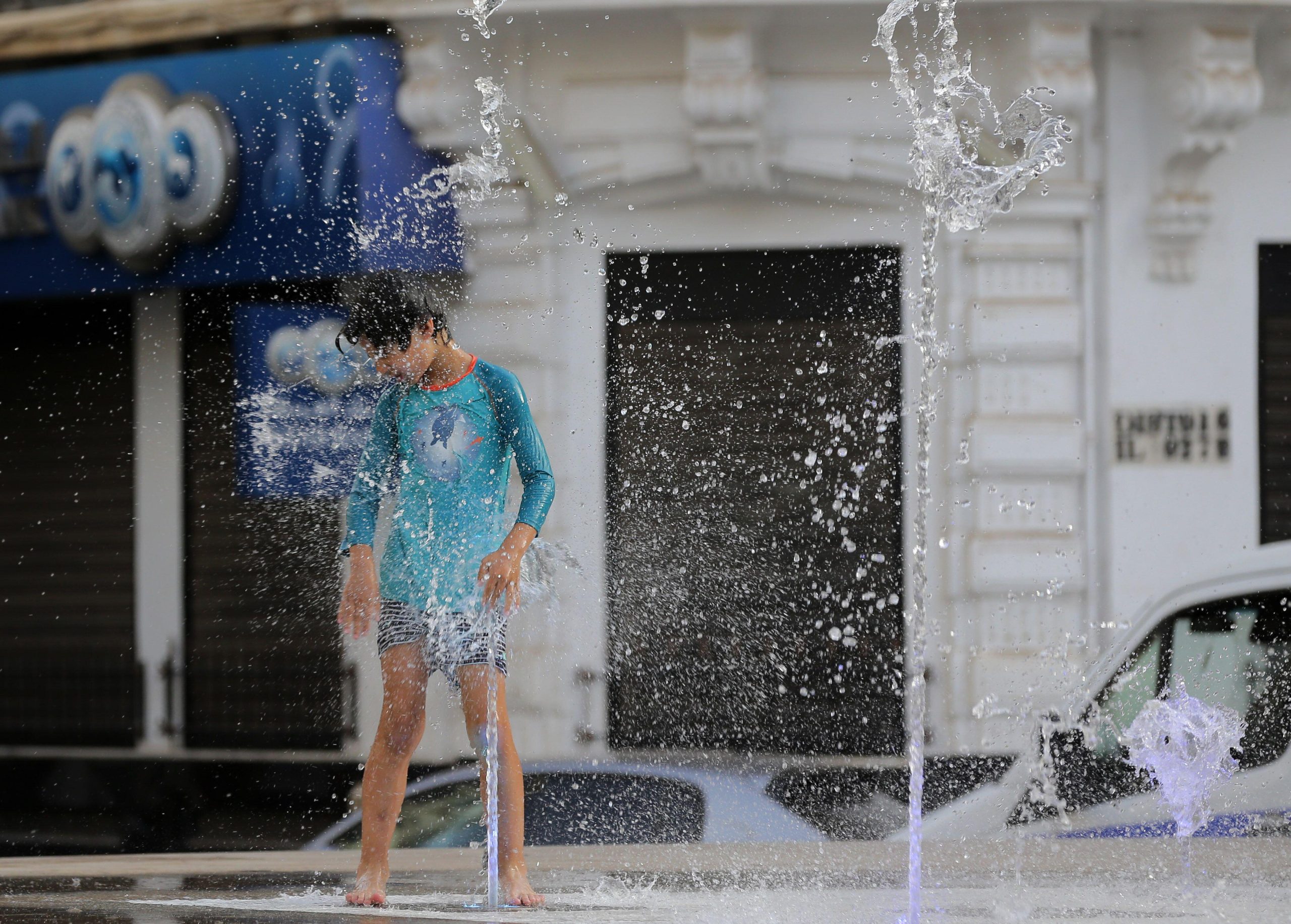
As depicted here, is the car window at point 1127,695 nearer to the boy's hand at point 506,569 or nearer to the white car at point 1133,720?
the white car at point 1133,720

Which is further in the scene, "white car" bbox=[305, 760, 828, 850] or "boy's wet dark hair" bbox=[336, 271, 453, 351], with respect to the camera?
"white car" bbox=[305, 760, 828, 850]

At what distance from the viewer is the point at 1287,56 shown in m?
7.16

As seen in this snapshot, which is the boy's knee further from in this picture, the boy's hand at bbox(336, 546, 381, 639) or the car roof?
the car roof

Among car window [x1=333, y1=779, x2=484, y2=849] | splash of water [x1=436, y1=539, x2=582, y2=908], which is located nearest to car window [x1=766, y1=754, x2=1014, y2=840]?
car window [x1=333, y1=779, x2=484, y2=849]

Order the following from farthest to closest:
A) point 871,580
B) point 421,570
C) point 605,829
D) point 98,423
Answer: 1. point 98,423
2. point 871,580
3. point 605,829
4. point 421,570

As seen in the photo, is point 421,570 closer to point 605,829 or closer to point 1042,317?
point 605,829

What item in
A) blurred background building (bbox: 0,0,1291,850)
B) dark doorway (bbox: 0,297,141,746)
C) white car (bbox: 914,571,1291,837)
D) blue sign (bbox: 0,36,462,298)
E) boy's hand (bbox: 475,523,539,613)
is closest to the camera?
boy's hand (bbox: 475,523,539,613)

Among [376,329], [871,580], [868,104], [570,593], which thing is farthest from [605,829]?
[868,104]

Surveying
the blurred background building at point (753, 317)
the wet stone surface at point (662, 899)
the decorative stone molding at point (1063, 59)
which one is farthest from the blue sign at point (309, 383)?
the wet stone surface at point (662, 899)

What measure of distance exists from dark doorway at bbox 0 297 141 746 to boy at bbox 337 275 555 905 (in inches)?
249

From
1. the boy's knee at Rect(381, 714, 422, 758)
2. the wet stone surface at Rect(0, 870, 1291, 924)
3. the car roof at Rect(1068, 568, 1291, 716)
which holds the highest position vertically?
the car roof at Rect(1068, 568, 1291, 716)

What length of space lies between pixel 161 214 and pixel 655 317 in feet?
9.17

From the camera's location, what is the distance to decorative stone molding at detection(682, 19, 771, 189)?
7238 millimetres

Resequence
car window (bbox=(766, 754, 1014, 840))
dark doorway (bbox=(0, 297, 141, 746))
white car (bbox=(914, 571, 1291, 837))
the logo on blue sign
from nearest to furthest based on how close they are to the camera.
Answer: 1. white car (bbox=(914, 571, 1291, 837))
2. car window (bbox=(766, 754, 1014, 840))
3. the logo on blue sign
4. dark doorway (bbox=(0, 297, 141, 746))
